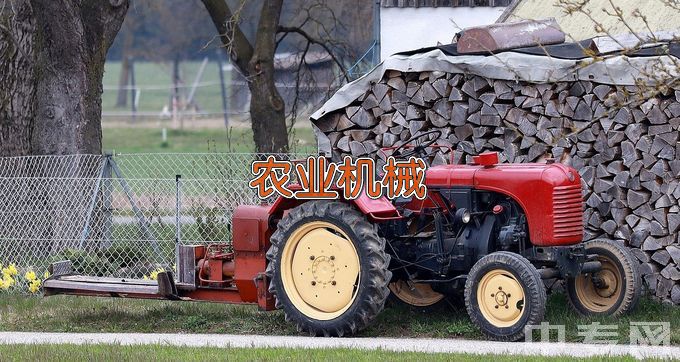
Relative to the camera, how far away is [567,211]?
33.9 ft

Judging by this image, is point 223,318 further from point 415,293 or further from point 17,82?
point 17,82

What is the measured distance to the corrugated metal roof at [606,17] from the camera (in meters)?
12.7

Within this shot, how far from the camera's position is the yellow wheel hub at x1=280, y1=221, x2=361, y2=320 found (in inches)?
407

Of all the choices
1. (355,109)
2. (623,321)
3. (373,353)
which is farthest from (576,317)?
(355,109)

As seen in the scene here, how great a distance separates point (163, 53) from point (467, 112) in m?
56.0

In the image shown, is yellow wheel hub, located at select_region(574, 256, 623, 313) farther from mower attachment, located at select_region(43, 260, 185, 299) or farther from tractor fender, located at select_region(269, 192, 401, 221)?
mower attachment, located at select_region(43, 260, 185, 299)

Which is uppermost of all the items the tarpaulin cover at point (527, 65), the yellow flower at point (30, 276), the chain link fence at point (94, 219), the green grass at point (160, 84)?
the green grass at point (160, 84)

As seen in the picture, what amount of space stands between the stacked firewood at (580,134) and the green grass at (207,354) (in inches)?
111

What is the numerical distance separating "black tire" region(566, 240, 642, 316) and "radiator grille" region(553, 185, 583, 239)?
0.55m

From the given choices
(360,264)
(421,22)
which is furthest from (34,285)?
(421,22)

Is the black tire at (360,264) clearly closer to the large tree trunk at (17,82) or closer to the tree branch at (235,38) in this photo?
the large tree trunk at (17,82)

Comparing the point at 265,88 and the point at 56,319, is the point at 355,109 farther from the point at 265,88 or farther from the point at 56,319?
the point at 265,88

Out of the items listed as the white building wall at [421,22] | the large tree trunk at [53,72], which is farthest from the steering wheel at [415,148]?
the white building wall at [421,22]

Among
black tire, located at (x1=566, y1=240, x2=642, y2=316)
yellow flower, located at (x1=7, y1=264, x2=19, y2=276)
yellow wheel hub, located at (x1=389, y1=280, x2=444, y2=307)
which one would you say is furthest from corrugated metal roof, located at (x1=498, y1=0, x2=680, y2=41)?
yellow flower, located at (x1=7, y1=264, x2=19, y2=276)
